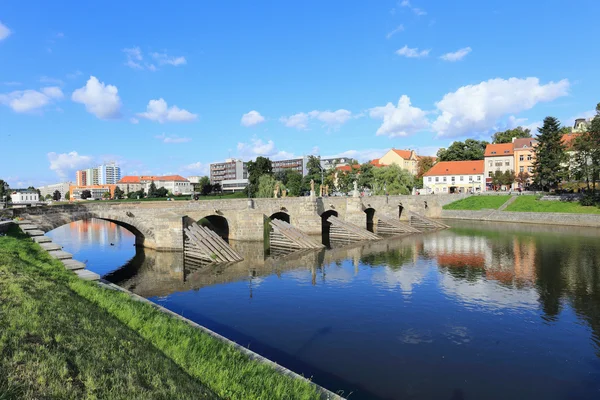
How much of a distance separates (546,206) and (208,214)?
179 ft

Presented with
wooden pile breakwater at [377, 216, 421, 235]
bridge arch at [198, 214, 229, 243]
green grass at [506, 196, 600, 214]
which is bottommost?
wooden pile breakwater at [377, 216, 421, 235]

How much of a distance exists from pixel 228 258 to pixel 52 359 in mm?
26780

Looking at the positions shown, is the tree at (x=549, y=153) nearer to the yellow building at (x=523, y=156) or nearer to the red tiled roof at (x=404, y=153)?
the yellow building at (x=523, y=156)

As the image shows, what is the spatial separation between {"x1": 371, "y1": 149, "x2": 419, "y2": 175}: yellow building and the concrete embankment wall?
61.0 metres

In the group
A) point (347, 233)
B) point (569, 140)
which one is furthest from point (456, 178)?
point (347, 233)

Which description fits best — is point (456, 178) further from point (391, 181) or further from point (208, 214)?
point (208, 214)

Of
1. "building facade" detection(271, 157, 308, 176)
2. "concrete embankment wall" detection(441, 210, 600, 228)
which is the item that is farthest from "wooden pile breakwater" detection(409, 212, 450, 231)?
"building facade" detection(271, 157, 308, 176)

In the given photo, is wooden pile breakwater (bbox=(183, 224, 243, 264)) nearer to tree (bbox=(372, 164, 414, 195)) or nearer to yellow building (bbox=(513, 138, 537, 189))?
tree (bbox=(372, 164, 414, 195))

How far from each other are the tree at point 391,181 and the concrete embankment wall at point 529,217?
12.4m

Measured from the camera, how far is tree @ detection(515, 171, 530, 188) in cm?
8551

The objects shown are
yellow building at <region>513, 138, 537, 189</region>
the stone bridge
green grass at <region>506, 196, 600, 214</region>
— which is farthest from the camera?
yellow building at <region>513, 138, 537, 189</region>

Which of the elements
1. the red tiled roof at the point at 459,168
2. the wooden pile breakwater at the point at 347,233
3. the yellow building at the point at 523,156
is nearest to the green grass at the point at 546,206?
the yellow building at the point at 523,156

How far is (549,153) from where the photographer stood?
232 ft

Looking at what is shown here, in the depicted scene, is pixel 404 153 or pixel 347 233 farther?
pixel 404 153
